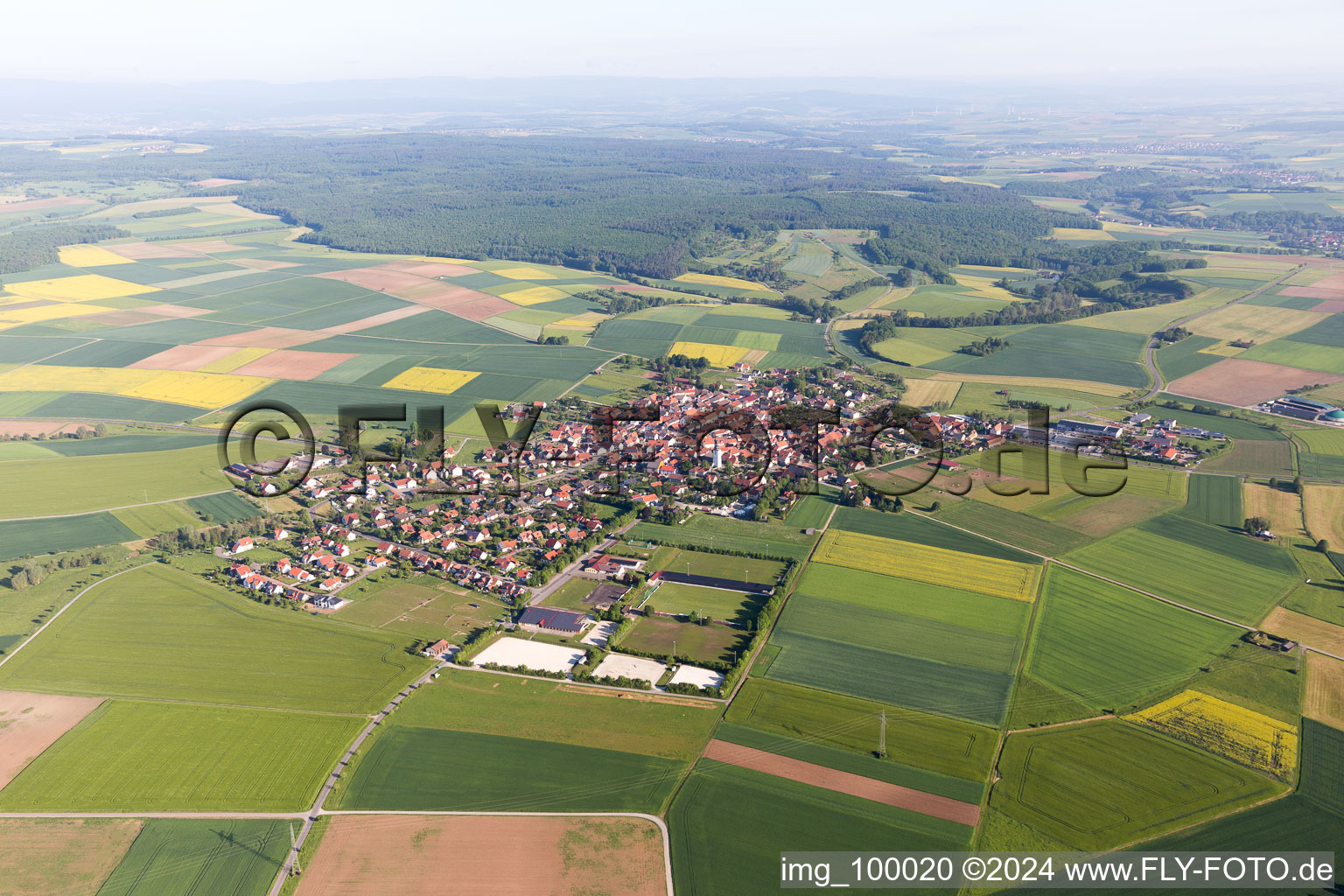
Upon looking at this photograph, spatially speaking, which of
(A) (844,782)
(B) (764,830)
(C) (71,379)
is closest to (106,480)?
(C) (71,379)

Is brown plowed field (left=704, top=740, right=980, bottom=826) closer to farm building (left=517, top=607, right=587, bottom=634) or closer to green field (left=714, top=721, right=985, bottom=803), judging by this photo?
green field (left=714, top=721, right=985, bottom=803)

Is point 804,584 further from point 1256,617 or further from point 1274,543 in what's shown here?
point 1274,543

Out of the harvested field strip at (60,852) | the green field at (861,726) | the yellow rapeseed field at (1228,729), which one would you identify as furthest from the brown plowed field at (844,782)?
the harvested field strip at (60,852)

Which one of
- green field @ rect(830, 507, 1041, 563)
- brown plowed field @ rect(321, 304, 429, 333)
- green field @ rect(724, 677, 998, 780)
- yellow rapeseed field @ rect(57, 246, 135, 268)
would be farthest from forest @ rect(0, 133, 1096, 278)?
green field @ rect(724, 677, 998, 780)

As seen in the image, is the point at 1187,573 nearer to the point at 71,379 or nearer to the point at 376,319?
the point at 376,319

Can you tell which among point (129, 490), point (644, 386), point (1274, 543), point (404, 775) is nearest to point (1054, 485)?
point (1274, 543)

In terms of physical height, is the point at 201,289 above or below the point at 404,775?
above
